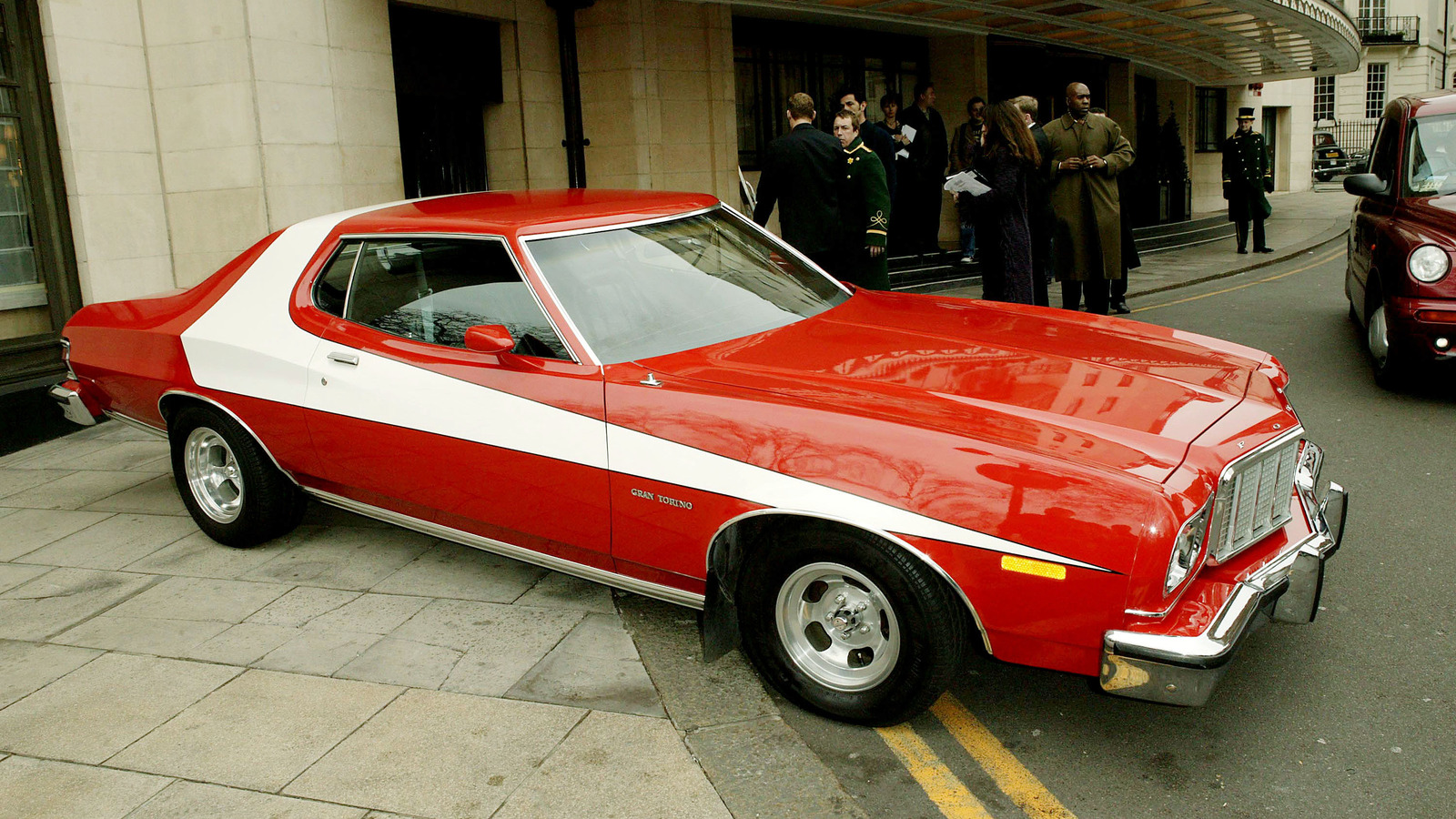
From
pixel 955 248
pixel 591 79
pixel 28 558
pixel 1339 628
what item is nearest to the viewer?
pixel 1339 628

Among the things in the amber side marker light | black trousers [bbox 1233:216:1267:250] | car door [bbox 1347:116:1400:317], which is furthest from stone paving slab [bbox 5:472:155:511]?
black trousers [bbox 1233:216:1267:250]

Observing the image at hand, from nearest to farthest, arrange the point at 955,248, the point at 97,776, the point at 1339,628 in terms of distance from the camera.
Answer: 1. the point at 97,776
2. the point at 1339,628
3. the point at 955,248

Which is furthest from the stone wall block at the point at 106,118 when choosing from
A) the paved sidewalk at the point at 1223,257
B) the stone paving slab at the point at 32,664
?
the paved sidewalk at the point at 1223,257

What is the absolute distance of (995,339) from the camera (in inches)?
156

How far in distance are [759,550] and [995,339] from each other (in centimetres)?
133

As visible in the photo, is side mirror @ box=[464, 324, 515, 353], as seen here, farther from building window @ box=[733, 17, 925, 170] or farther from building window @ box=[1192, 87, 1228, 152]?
building window @ box=[1192, 87, 1228, 152]

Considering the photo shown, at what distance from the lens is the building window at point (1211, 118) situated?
90.9 ft

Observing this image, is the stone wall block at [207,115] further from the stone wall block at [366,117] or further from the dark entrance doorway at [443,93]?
the dark entrance doorway at [443,93]

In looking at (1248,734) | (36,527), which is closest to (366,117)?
(36,527)

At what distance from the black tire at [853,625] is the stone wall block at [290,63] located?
7.20m

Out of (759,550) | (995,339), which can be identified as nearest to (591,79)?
(995,339)

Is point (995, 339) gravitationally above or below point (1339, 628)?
above

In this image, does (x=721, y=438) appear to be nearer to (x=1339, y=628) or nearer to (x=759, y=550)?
(x=759, y=550)

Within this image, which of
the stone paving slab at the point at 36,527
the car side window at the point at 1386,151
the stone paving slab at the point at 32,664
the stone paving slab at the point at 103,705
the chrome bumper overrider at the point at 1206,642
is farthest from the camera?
the car side window at the point at 1386,151
